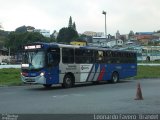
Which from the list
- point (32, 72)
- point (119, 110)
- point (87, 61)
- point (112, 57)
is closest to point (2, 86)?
point (32, 72)

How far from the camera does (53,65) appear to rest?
26719mm

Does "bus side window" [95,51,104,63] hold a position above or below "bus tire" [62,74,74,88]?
above

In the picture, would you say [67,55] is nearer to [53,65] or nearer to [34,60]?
[53,65]

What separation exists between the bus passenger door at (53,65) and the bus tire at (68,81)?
85 centimetres

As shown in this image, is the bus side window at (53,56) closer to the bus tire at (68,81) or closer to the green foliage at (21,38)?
the bus tire at (68,81)

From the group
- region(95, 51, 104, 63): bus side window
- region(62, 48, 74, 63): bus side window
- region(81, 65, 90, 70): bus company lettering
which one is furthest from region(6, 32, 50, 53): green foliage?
region(62, 48, 74, 63): bus side window

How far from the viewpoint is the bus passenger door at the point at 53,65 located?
26422 mm

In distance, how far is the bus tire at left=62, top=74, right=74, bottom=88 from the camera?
2777 cm

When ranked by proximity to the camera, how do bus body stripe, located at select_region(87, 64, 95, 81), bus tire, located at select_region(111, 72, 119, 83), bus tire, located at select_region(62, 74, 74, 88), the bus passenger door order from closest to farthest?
the bus passenger door, bus tire, located at select_region(62, 74, 74, 88), bus body stripe, located at select_region(87, 64, 95, 81), bus tire, located at select_region(111, 72, 119, 83)

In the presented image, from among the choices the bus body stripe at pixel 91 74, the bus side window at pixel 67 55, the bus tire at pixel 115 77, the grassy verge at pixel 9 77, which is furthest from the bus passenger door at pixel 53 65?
the bus tire at pixel 115 77

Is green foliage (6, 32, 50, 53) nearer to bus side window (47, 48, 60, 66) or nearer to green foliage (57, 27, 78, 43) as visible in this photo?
green foliage (57, 27, 78, 43)

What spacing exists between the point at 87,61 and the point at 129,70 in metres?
7.36

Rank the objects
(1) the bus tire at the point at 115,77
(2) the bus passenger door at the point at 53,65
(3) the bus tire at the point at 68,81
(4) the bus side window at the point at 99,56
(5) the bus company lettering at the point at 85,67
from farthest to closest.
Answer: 1. (1) the bus tire at the point at 115,77
2. (4) the bus side window at the point at 99,56
3. (5) the bus company lettering at the point at 85,67
4. (3) the bus tire at the point at 68,81
5. (2) the bus passenger door at the point at 53,65

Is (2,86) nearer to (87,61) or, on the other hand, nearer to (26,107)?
Answer: (87,61)
